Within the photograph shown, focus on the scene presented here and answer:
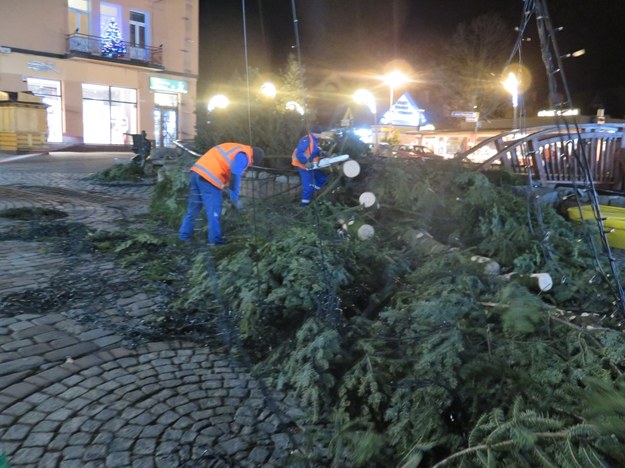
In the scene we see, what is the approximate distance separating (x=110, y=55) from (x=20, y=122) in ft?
25.0

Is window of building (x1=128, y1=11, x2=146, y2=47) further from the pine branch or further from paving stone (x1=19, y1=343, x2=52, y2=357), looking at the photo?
the pine branch

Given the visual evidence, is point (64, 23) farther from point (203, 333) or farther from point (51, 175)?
point (203, 333)

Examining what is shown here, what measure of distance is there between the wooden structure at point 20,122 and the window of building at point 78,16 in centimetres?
630

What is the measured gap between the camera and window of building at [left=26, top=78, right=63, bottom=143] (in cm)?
2618

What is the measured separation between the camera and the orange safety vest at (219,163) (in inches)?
267

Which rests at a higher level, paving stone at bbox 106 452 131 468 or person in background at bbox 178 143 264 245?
person in background at bbox 178 143 264 245

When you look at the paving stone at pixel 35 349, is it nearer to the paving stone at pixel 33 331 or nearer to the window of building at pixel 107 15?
the paving stone at pixel 33 331

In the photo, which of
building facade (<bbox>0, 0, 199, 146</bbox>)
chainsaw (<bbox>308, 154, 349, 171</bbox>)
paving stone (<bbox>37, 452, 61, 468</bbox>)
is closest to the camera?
paving stone (<bbox>37, 452, 61, 468</bbox>)

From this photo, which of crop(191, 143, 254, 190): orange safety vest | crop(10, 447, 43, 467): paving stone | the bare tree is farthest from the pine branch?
the bare tree

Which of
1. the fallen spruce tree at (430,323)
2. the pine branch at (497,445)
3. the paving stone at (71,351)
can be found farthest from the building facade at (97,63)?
the pine branch at (497,445)

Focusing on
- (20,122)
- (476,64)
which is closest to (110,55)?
(20,122)

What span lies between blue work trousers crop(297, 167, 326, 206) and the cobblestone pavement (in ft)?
10.2

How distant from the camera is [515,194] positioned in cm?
682

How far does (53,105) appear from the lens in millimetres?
26531
